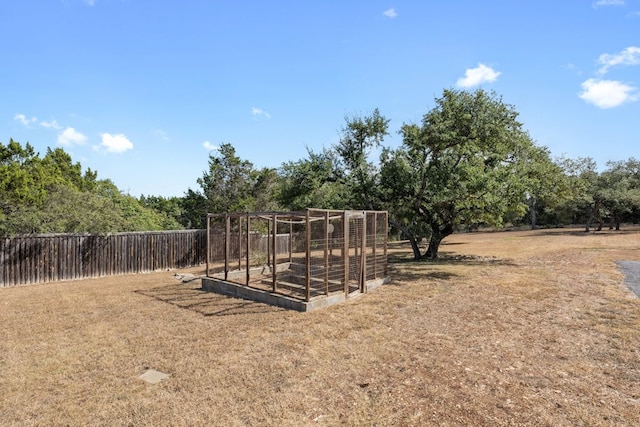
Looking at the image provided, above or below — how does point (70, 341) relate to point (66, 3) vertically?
below

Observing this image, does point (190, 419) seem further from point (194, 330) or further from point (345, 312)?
point (345, 312)

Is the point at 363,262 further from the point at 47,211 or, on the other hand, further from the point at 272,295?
the point at 47,211

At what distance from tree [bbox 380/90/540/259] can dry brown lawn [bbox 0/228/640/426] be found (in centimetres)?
452

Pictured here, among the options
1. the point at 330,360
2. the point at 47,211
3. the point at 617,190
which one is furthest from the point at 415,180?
the point at 617,190

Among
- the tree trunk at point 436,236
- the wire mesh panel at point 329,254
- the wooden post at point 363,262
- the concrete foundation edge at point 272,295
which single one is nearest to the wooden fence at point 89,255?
the wire mesh panel at point 329,254

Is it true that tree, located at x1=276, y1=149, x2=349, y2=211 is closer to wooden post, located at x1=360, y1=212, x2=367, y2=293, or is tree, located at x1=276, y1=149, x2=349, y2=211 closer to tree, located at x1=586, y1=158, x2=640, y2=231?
wooden post, located at x1=360, y1=212, x2=367, y2=293

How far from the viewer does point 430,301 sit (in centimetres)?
785

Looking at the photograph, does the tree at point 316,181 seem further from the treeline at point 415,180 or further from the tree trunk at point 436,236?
the tree trunk at point 436,236

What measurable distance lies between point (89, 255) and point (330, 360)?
11.0 m

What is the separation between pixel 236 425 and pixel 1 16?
1077cm

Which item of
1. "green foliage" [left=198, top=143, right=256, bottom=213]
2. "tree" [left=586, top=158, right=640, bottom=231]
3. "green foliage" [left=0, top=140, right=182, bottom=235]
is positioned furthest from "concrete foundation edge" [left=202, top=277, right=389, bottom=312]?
"tree" [left=586, top=158, right=640, bottom=231]

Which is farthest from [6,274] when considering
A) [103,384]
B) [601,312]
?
[601,312]

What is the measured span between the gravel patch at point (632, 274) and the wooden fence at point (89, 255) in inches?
592

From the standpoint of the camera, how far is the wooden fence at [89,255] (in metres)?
10.5
